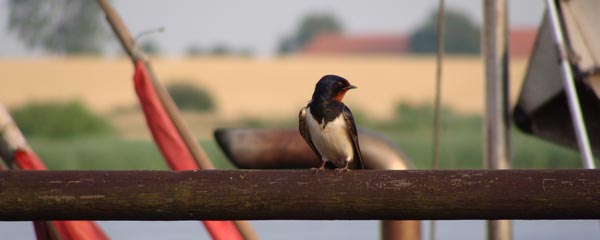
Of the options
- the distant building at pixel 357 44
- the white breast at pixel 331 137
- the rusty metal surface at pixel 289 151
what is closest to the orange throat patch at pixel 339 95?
the white breast at pixel 331 137

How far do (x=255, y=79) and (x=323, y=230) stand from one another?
120ft

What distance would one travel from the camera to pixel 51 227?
5.58 m

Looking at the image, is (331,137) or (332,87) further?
(331,137)

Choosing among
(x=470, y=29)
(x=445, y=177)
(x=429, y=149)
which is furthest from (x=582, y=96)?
(x=470, y=29)

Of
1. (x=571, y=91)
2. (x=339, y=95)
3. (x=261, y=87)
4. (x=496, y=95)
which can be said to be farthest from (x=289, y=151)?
(x=261, y=87)

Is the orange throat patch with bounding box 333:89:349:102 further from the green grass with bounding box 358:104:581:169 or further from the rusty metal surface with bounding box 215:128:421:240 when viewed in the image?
the green grass with bounding box 358:104:581:169

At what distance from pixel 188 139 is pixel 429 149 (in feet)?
46.2

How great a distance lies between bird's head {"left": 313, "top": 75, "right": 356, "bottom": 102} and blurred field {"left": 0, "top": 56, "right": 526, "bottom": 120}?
36.9 metres

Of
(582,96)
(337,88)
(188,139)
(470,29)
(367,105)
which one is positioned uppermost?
(470,29)

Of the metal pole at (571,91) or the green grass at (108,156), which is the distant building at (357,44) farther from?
the metal pole at (571,91)

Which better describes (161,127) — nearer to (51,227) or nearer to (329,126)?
(51,227)

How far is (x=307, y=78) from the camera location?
2023 inches

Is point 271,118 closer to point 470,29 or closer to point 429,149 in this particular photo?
point 429,149

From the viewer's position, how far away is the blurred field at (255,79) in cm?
4547
